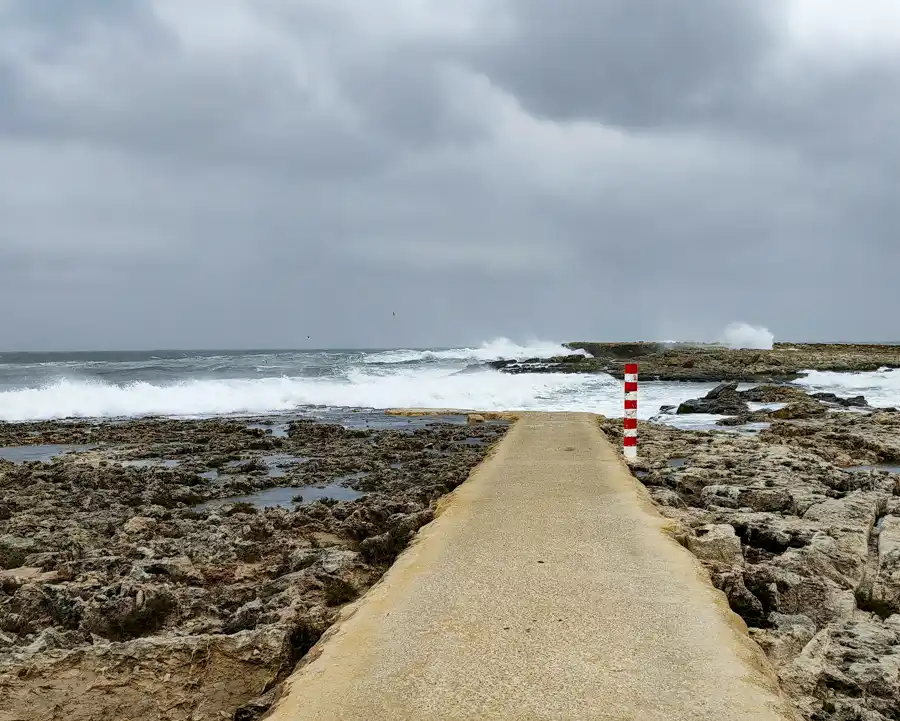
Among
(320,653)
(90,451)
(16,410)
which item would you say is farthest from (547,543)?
(16,410)

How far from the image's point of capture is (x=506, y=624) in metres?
3.43

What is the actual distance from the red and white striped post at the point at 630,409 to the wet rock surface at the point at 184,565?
7.77 feet

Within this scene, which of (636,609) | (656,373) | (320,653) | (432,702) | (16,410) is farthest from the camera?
(656,373)

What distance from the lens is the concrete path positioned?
2.68m

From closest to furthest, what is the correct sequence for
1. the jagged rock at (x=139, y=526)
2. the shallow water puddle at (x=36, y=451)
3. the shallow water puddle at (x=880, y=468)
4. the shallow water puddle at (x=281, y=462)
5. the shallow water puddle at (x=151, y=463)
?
1. the jagged rock at (x=139, y=526)
2. the shallow water puddle at (x=880, y=468)
3. the shallow water puddle at (x=281, y=462)
4. the shallow water puddle at (x=151, y=463)
5. the shallow water puddle at (x=36, y=451)

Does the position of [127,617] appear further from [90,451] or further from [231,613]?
[90,451]

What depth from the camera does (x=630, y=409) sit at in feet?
31.0

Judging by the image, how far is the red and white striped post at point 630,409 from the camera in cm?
937

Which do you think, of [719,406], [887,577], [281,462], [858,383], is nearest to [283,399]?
[281,462]

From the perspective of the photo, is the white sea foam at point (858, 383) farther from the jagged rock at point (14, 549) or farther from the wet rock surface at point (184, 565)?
the jagged rock at point (14, 549)

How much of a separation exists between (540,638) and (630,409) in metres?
6.58

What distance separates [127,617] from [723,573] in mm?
3917

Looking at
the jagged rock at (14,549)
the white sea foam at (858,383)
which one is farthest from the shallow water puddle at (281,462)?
the white sea foam at (858,383)

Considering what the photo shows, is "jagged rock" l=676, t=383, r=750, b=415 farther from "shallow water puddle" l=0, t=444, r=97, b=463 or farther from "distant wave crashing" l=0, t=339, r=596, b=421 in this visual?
"shallow water puddle" l=0, t=444, r=97, b=463
